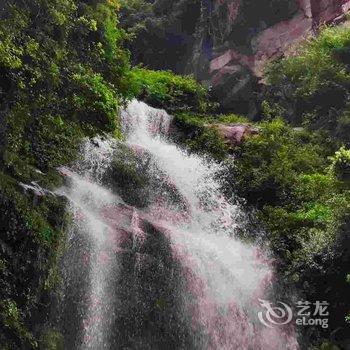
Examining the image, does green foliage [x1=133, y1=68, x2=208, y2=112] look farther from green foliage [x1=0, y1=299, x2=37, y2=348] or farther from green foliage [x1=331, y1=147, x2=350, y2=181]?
green foliage [x1=0, y1=299, x2=37, y2=348]

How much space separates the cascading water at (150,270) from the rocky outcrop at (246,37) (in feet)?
28.7

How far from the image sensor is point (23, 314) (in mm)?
6410

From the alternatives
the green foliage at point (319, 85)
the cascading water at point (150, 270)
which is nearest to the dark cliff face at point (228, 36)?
the green foliage at point (319, 85)

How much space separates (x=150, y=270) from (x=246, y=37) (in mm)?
14158

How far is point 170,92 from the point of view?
16.4m

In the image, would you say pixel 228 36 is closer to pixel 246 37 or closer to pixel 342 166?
pixel 246 37

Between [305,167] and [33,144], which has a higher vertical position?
[305,167]

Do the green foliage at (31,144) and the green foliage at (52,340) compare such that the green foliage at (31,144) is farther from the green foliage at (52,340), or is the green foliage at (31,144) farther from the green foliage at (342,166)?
the green foliage at (342,166)

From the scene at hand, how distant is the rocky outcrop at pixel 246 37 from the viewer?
18.4 m

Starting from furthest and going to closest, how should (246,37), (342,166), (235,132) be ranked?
1. (246,37)
2. (235,132)
3. (342,166)

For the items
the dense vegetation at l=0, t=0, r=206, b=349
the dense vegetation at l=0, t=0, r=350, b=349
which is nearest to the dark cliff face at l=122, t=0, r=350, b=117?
the dense vegetation at l=0, t=0, r=350, b=349

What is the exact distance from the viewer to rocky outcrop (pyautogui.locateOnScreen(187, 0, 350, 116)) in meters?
18.4

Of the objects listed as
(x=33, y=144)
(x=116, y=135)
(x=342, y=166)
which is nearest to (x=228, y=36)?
(x=116, y=135)

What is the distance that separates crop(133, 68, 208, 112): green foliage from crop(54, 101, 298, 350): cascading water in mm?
5164
